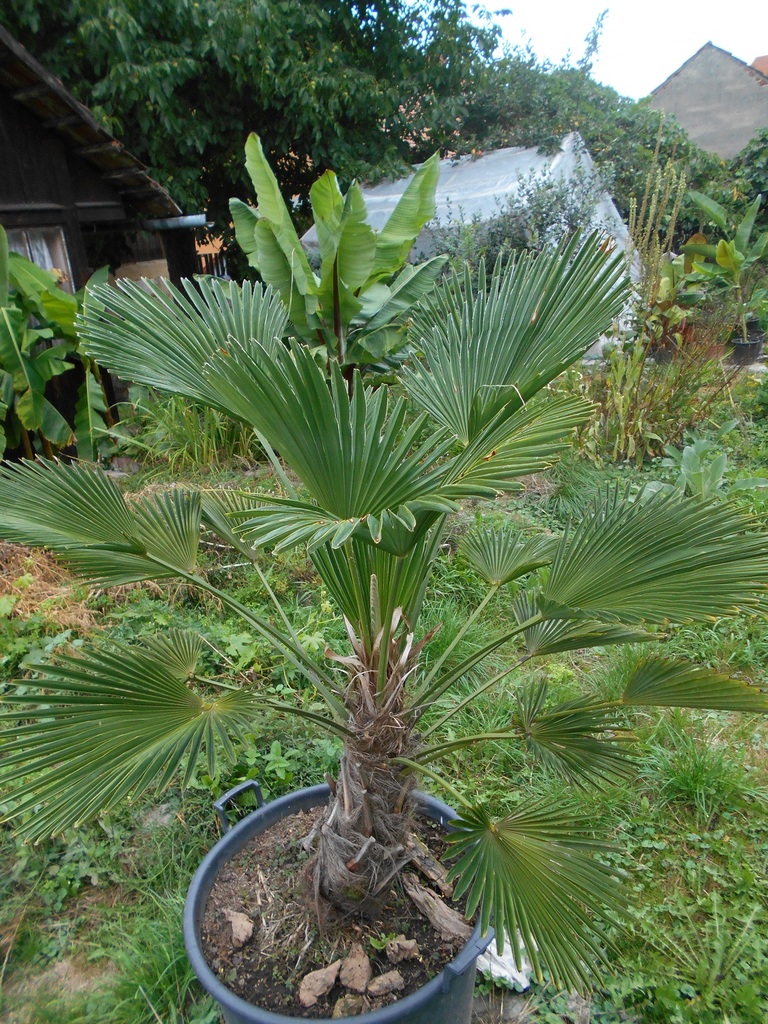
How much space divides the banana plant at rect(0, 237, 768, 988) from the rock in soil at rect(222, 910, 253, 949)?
277 mm

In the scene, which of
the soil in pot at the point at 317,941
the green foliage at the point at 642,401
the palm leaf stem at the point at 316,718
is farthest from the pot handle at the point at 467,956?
the green foliage at the point at 642,401

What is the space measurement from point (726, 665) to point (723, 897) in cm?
120

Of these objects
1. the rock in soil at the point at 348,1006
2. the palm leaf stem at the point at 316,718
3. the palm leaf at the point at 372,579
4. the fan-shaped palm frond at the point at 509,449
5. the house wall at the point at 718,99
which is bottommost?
the rock in soil at the point at 348,1006

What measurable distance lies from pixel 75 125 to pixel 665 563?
5.33 m

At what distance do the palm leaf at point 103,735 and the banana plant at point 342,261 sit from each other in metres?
2.25

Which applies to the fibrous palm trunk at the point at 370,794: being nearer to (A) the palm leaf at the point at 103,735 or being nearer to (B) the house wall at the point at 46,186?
(A) the palm leaf at the point at 103,735

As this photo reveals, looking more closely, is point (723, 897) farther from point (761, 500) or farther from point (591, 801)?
point (761, 500)

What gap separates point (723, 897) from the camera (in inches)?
81.7

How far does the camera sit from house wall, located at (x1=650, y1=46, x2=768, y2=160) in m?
16.2

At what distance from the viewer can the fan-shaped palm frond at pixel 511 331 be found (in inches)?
49.9

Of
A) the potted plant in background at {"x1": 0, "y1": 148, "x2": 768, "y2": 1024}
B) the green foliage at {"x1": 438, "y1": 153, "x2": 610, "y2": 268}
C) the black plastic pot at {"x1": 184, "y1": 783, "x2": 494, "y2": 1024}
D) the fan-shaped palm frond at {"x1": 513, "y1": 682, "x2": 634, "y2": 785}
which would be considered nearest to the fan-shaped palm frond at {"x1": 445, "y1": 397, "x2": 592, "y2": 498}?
the potted plant in background at {"x1": 0, "y1": 148, "x2": 768, "y2": 1024}

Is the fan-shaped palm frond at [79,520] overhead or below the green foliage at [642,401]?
overhead

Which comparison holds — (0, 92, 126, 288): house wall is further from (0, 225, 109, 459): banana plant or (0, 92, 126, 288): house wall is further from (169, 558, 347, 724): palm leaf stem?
(169, 558, 347, 724): palm leaf stem

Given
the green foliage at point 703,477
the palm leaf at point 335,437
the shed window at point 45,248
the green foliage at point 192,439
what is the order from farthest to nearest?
1. the shed window at point 45,248
2. the green foliage at point 192,439
3. the green foliage at point 703,477
4. the palm leaf at point 335,437
